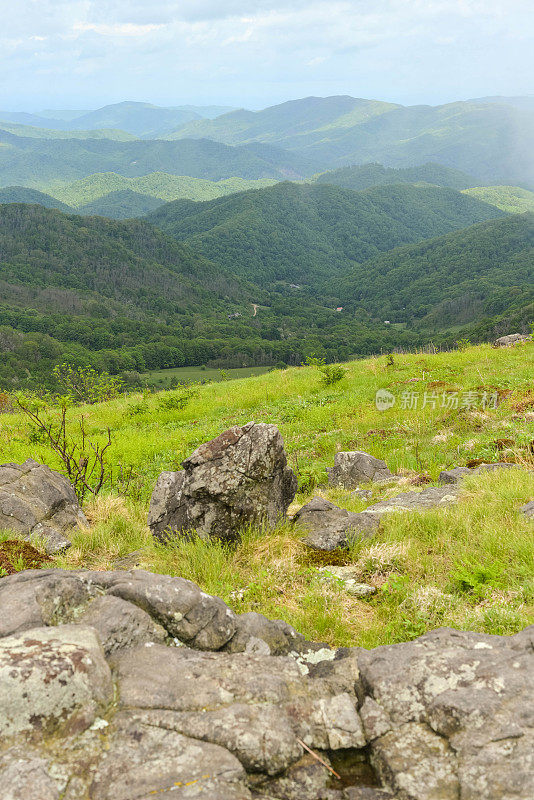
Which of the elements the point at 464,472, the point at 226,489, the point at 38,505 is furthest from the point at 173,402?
the point at 226,489

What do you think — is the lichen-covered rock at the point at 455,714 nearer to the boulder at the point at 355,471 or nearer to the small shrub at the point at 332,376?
the boulder at the point at 355,471

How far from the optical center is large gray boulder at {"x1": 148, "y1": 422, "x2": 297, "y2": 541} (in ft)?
23.0

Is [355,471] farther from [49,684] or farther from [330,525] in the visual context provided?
[49,684]

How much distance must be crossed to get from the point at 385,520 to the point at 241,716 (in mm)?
4454

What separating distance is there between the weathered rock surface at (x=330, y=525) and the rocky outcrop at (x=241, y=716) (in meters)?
2.84

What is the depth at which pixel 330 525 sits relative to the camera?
6.90 m

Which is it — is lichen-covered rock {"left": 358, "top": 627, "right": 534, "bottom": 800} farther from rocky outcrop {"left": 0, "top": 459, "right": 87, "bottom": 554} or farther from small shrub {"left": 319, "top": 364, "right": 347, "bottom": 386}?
small shrub {"left": 319, "top": 364, "right": 347, "bottom": 386}

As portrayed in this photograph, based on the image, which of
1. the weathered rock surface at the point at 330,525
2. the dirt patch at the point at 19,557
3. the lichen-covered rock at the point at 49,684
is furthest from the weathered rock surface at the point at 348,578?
the dirt patch at the point at 19,557

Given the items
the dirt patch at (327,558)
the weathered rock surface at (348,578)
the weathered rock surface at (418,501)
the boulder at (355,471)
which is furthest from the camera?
the boulder at (355,471)

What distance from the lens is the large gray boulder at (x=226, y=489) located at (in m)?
7.00

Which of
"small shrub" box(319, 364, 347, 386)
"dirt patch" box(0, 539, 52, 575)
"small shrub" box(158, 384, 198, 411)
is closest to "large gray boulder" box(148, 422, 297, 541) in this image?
"dirt patch" box(0, 539, 52, 575)

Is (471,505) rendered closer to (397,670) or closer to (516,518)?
(516,518)

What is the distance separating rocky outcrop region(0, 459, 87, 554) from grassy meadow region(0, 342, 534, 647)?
41 centimetres

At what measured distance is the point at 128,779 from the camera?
2.43 meters
